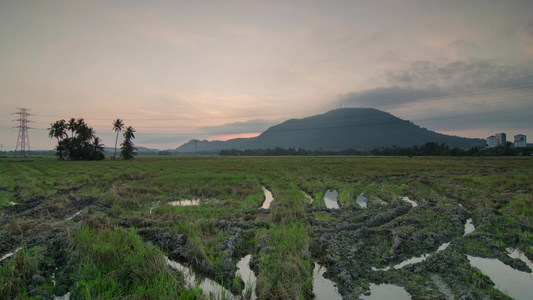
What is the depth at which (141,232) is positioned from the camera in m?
8.33

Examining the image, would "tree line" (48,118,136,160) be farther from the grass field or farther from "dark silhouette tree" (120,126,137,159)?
the grass field

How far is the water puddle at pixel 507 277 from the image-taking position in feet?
16.8

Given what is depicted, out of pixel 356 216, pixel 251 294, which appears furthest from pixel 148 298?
pixel 356 216

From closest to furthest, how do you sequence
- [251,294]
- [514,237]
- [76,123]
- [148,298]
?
1. [148,298]
2. [251,294]
3. [514,237]
4. [76,123]

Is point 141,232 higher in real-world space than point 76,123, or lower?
lower

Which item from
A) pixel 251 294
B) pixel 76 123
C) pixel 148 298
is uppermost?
pixel 76 123

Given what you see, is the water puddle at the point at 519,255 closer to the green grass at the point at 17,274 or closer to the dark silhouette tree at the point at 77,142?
the green grass at the point at 17,274

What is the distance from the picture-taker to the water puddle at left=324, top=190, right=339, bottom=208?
13.9m

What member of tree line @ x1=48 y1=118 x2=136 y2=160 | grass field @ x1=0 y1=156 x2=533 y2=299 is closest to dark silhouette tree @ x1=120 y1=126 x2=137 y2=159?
tree line @ x1=48 y1=118 x2=136 y2=160

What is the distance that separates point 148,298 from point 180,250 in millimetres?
2421

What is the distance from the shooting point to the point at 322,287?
18.1ft

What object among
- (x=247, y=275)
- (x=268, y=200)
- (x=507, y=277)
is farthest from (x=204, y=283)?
(x=268, y=200)

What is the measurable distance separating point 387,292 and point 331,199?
34.8 ft

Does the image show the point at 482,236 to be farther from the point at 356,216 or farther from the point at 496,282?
the point at 356,216
